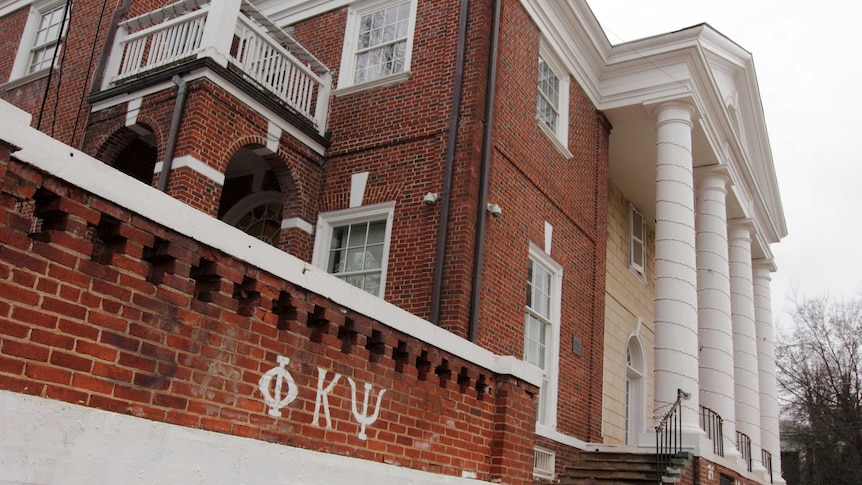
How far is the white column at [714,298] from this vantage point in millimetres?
15562

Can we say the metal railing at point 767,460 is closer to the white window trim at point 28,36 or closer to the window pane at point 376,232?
the window pane at point 376,232

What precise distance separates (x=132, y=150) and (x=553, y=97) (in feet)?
24.8

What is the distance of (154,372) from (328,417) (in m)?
1.41

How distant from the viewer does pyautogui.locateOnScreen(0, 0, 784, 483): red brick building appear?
11.9ft

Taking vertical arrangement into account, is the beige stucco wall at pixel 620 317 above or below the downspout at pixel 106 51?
below

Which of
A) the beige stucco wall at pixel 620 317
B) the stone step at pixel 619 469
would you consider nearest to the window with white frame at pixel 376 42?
the stone step at pixel 619 469

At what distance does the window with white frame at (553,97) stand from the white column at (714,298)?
487cm

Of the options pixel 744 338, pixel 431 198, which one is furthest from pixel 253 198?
pixel 744 338

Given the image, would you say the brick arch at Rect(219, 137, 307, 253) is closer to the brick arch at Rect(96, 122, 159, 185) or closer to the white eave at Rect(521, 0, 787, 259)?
Result: the brick arch at Rect(96, 122, 159, 185)

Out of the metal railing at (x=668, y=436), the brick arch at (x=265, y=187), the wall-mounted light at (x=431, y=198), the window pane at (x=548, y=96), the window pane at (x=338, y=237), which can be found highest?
the window pane at (x=548, y=96)

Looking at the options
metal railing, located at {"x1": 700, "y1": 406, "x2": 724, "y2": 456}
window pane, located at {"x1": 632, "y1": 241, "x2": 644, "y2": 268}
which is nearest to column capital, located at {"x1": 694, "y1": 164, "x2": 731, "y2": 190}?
window pane, located at {"x1": 632, "y1": 241, "x2": 644, "y2": 268}

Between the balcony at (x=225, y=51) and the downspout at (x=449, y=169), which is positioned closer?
the downspout at (x=449, y=169)

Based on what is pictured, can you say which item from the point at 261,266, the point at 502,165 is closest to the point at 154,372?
the point at 261,266

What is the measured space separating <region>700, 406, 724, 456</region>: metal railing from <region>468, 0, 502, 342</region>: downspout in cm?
617
